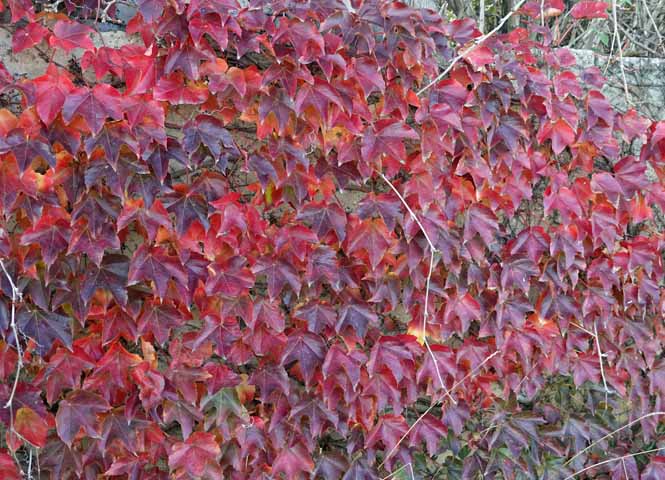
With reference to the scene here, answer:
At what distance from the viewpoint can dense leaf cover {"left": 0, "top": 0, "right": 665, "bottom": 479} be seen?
176 centimetres

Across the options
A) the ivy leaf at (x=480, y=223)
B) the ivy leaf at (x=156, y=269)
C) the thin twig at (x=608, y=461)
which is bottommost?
the thin twig at (x=608, y=461)

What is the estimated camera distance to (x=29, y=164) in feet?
5.50

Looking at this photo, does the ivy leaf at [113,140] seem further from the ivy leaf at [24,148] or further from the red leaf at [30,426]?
the red leaf at [30,426]

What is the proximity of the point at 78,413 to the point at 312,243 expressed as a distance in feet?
2.51

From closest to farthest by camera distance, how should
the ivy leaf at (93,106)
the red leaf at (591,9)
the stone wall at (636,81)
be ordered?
the ivy leaf at (93,106) → the red leaf at (591,9) → the stone wall at (636,81)

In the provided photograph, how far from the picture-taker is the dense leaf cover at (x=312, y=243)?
5.77 ft

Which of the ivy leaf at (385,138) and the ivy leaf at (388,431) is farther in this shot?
the ivy leaf at (388,431)

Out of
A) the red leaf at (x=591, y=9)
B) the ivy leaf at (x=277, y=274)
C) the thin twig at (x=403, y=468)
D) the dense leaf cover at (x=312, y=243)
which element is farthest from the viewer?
the thin twig at (x=403, y=468)

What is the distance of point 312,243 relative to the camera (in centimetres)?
190

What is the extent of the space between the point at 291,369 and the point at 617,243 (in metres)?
1.11

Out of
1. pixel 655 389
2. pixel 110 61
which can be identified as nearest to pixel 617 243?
pixel 655 389

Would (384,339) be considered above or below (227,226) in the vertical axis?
below

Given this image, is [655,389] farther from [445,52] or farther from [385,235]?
[445,52]

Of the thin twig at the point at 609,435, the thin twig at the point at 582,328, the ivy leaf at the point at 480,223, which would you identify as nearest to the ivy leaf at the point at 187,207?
the ivy leaf at the point at 480,223
